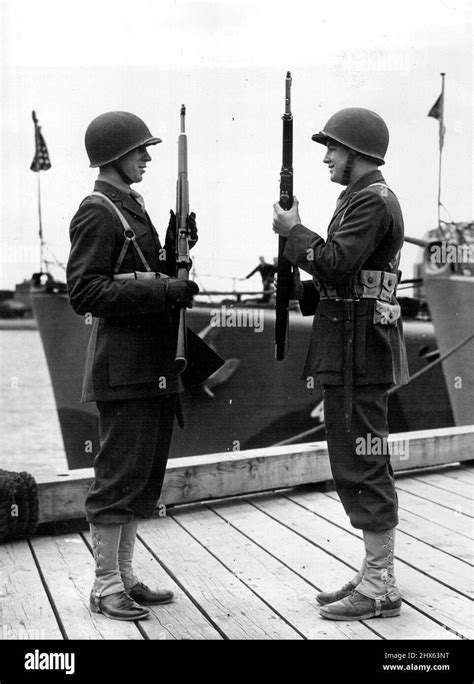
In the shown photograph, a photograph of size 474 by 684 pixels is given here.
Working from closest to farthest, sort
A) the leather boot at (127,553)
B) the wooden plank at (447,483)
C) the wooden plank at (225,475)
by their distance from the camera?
the leather boot at (127,553), the wooden plank at (225,475), the wooden plank at (447,483)

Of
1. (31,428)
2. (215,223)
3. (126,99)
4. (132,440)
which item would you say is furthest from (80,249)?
(31,428)

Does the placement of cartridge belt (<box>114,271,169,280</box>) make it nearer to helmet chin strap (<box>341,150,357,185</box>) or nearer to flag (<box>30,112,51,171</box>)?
helmet chin strap (<box>341,150,357,185</box>)

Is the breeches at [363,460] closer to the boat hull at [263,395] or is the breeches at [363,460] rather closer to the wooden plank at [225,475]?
the wooden plank at [225,475]

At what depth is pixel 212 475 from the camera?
161 inches

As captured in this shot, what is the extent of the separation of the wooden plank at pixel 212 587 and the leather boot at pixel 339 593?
0.18 m

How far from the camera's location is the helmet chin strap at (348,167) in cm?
296

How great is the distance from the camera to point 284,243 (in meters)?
3.02

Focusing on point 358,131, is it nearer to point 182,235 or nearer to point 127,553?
point 182,235

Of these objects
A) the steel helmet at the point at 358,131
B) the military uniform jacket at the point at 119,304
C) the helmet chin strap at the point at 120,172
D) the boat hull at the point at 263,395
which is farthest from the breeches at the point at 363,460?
the boat hull at the point at 263,395

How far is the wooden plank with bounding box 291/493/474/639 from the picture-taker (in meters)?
2.80

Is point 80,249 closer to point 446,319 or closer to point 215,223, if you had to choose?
point 215,223

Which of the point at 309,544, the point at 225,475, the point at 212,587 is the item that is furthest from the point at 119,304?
the point at 225,475

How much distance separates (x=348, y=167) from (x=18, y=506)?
1.79m

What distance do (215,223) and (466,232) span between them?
3.26 meters
